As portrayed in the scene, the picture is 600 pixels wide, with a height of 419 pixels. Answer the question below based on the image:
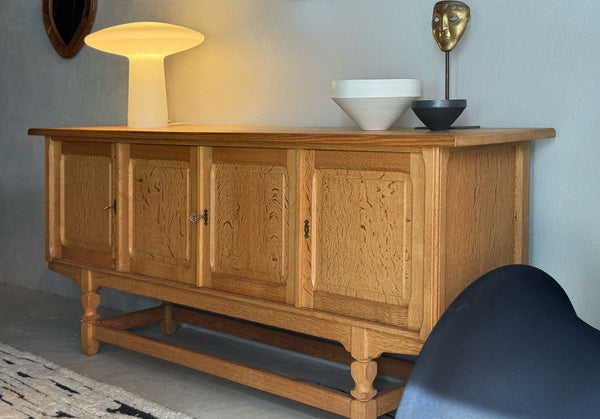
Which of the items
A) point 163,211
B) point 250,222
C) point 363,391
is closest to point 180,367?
point 163,211

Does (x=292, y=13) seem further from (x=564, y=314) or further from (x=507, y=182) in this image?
(x=564, y=314)

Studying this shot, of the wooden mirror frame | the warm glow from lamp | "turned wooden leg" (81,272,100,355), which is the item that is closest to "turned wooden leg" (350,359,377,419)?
"turned wooden leg" (81,272,100,355)

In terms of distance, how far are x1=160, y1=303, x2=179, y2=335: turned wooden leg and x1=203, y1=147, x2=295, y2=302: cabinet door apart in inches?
36.1

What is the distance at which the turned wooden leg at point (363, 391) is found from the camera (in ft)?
6.82

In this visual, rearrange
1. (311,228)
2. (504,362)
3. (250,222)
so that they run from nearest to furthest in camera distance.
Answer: (504,362) → (311,228) → (250,222)

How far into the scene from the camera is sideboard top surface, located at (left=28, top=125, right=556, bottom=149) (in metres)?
1.86

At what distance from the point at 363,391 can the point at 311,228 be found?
0.47m

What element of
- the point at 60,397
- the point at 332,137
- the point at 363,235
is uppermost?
the point at 332,137

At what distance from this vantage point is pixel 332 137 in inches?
79.8

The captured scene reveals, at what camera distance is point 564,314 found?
1754 millimetres

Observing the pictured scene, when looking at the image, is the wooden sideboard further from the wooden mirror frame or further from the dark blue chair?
the wooden mirror frame

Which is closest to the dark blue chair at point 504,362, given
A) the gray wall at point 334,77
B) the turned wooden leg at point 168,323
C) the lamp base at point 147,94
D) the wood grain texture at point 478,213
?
the wood grain texture at point 478,213

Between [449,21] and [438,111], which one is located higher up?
[449,21]

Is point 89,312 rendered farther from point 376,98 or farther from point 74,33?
point 74,33
